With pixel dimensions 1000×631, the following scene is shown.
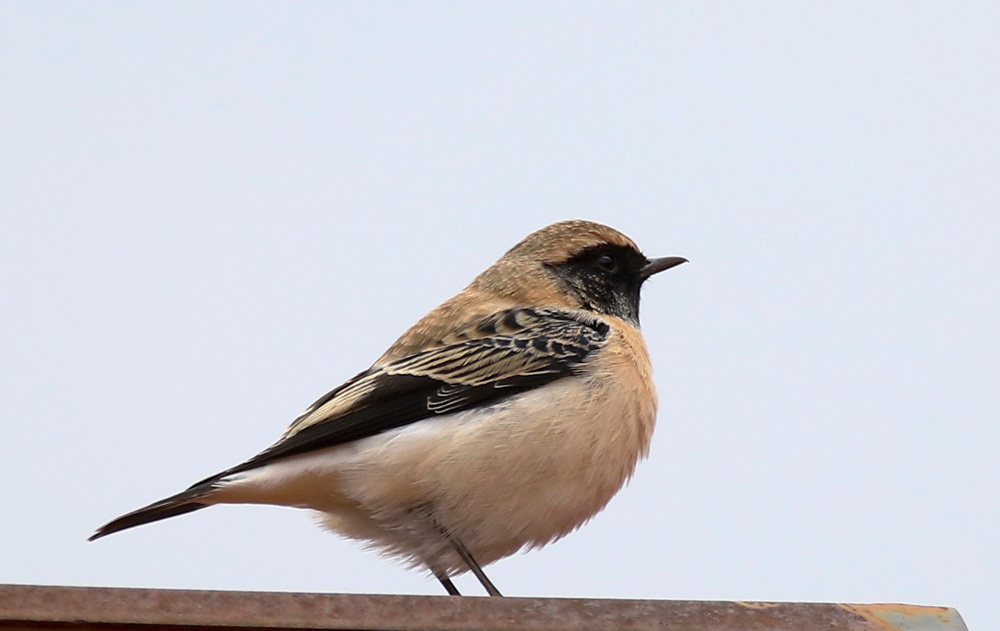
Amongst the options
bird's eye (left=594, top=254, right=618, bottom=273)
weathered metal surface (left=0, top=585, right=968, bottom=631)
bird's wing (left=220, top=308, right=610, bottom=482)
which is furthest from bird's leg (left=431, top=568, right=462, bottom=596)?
weathered metal surface (left=0, top=585, right=968, bottom=631)

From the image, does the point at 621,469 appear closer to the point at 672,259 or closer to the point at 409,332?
the point at 409,332

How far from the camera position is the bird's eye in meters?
8.37

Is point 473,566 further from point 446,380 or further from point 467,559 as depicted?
point 446,380

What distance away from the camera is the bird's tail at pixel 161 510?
20.9ft

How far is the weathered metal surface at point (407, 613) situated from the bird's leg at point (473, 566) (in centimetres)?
261

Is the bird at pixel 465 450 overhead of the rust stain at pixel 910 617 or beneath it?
overhead

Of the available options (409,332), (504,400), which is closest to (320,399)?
(409,332)

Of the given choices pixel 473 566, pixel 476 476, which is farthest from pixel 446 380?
pixel 473 566

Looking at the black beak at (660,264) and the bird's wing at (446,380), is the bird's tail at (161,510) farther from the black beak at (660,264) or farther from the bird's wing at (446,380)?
the black beak at (660,264)

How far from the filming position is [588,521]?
22.5 ft

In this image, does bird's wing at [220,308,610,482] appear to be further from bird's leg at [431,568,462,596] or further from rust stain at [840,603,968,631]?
rust stain at [840,603,968,631]

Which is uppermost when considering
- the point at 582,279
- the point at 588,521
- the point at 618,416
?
the point at 582,279

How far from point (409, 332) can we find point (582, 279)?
4.22ft

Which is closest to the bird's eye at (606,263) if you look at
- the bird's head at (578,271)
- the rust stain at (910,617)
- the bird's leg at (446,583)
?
the bird's head at (578,271)
